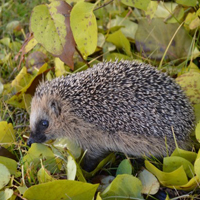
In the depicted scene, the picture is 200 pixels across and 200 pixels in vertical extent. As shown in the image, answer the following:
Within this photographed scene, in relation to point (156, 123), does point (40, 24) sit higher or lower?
higher

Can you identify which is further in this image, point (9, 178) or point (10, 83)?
point (10, 83)

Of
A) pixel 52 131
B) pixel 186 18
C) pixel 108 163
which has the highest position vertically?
pixel 186 18

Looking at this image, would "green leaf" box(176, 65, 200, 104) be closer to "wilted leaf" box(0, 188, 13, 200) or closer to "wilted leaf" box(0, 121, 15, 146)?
"wilted leaf" box(0, 121, 15, 146)

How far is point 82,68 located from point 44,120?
0.78 metres

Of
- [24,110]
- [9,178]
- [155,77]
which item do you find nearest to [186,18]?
[155,77]

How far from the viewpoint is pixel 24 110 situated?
9.62ft

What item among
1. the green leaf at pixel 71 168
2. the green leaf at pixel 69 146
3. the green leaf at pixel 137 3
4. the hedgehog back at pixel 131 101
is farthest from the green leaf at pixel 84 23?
the green leaf at pixel 69 146

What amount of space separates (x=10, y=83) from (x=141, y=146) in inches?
58.7

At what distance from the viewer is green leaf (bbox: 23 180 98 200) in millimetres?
1750

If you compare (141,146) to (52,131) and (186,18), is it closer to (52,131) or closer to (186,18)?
(52,131)

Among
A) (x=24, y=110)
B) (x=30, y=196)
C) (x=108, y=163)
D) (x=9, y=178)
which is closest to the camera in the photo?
(x=30, y=196)

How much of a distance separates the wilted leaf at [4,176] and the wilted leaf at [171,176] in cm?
88

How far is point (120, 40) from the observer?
311 centimetres

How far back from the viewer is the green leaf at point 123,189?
6.27ft
